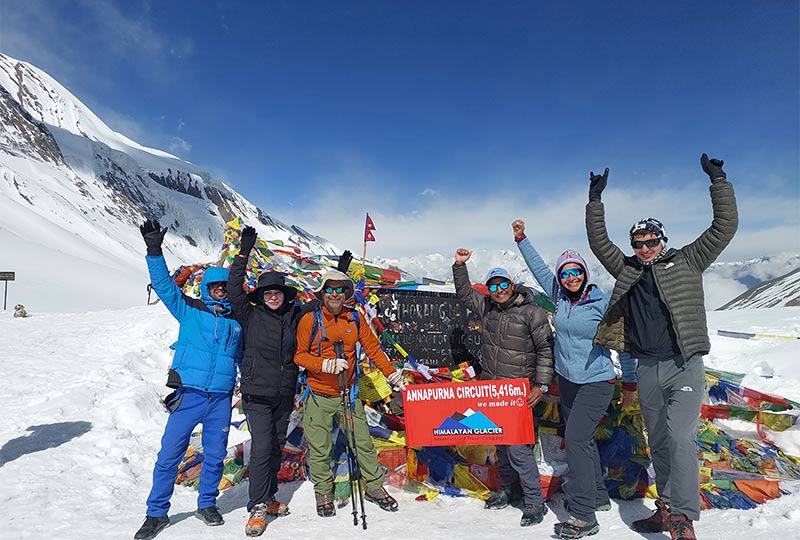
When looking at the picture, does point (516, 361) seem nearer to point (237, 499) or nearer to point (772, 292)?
point (237, 499)

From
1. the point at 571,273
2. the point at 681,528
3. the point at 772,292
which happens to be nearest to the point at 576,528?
the point at 681,528

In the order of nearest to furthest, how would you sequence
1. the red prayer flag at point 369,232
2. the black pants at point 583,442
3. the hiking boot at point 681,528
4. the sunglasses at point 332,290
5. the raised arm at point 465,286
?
the hiking boot at point 681,528
the black pants at point 583,442
the sunglasses at point 332,290
the raised arm at point 465,286
the red prayer flag at point 369,232

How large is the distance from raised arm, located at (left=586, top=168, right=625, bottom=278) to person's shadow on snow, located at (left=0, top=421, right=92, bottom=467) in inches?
250

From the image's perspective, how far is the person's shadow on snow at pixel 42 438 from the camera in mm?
5379

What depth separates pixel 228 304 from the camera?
4.47m

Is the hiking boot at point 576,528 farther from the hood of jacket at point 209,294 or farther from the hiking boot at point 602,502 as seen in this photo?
the hood of jacket at point 209,294

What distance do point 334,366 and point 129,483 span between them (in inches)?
112

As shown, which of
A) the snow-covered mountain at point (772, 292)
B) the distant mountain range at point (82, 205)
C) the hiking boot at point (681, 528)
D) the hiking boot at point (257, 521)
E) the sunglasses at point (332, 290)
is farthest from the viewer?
the snow-covered mountain at point (772, 292)

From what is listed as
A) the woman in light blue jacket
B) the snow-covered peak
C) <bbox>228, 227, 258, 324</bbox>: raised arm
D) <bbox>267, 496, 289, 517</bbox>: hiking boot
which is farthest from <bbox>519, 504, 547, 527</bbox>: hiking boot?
the snow-covered peak

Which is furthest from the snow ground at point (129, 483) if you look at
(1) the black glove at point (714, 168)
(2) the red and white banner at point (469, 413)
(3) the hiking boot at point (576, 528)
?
(1) the black glove at point (714, 168)

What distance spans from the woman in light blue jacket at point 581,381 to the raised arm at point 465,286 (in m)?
0.82

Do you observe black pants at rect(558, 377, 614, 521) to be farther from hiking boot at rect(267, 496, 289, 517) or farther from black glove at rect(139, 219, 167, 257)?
black glove at rect(139, 219, 167, 257)

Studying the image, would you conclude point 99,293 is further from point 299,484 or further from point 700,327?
point 700,327

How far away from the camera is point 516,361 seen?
444 cm
